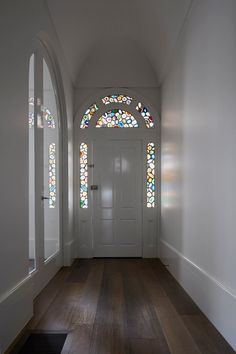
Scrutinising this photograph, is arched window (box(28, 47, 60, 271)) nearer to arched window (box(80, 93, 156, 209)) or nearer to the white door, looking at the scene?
arched window (box(80, 93, 156, 209))

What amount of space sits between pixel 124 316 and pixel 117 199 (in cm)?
265

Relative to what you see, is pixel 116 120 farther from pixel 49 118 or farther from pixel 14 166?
pixel 14 166

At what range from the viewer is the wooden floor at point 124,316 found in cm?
223

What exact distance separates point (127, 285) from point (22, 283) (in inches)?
58.0

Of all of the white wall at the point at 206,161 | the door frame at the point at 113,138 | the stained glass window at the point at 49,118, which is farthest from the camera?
the door frame at the point at 113,138

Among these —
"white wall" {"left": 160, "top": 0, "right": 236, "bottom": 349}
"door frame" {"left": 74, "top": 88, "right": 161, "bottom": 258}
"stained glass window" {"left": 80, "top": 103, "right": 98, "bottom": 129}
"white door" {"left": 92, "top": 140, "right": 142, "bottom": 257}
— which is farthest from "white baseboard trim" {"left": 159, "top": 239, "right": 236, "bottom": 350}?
"stained glass window" {"left": 80, "top": 103, "right": 98, "bottom": 129}

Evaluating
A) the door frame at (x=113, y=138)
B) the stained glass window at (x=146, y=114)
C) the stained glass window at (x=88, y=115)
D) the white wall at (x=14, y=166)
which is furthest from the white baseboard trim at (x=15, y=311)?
the stained glass window at (x=146, y=114)

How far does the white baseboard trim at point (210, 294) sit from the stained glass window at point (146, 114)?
2158 mm

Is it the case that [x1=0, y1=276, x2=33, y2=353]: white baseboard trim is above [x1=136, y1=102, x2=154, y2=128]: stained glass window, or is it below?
below

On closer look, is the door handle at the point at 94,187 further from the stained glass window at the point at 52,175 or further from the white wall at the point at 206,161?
the white wall at the point at 206,161

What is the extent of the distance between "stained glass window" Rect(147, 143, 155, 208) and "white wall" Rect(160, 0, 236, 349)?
1.09 m

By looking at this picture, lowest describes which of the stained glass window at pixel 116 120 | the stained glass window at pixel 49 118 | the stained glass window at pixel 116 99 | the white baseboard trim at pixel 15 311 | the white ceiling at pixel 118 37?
the white baseboard trim at pixel 15 311

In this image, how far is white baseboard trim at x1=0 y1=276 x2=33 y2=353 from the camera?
215 cm

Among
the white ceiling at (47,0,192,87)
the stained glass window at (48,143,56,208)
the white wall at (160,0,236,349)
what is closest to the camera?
the white wall at (160,0,236,349)
